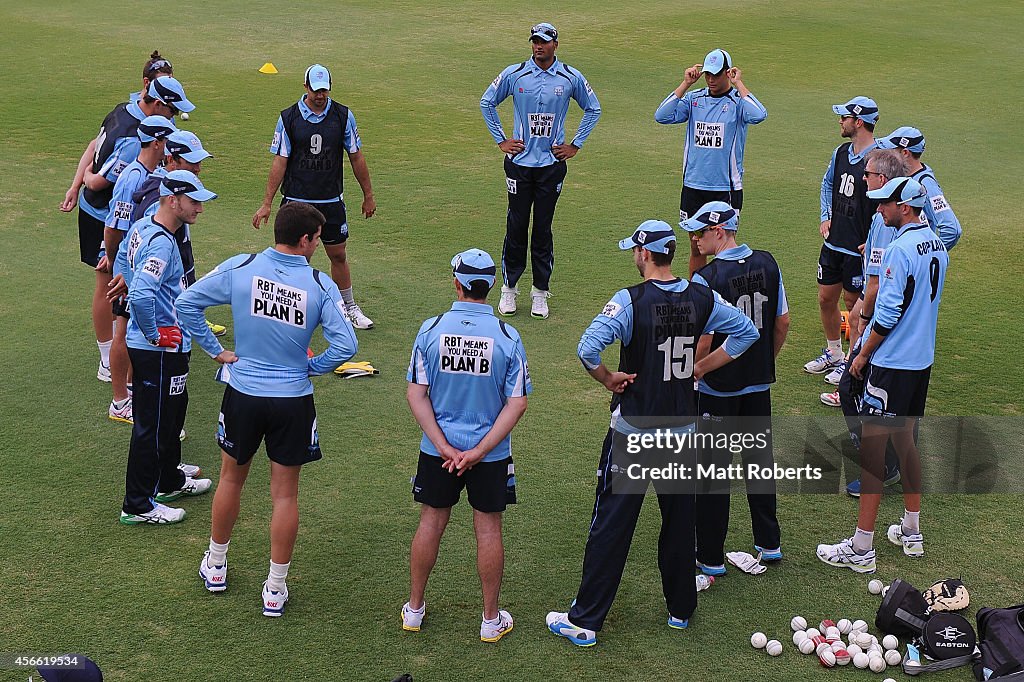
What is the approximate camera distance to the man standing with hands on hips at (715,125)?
1020 centimetres

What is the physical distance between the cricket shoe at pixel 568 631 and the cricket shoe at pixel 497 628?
236 mm

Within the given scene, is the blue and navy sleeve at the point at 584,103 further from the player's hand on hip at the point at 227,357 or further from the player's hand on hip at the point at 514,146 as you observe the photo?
the player's hand on hip at the point at 227,357

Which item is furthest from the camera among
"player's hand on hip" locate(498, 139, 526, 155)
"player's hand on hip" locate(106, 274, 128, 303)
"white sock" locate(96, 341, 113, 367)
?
"player's hand on hip" locate(498, 139, 526, 155)

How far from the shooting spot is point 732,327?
6.06 meters

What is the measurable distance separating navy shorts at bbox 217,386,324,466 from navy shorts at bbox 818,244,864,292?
510cm

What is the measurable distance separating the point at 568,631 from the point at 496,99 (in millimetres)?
6090

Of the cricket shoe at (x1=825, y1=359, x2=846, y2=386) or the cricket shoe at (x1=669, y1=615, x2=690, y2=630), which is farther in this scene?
the cricket shoe at (x1=825, y1=359, x2=846, y2=386)

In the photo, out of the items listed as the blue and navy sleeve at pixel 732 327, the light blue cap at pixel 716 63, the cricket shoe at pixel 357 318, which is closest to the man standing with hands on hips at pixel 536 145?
the light blue cap at pixel 716 63

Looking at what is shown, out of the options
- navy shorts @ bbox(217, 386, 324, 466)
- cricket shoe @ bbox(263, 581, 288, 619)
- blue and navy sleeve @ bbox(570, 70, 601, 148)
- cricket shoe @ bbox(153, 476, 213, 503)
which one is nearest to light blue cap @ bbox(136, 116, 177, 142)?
cricket shoe @ bbox(153, 476, 213, 503)

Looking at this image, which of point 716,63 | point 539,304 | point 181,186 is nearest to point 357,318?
point 539,304

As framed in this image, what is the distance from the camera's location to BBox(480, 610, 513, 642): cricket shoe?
239 inches

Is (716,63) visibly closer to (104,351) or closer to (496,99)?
(496,99)

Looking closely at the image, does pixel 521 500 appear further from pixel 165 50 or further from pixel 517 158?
pixel 165 50

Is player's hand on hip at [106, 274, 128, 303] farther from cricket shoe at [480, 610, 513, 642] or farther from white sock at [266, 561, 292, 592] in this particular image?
cricket shoe at [480, 610, 513, 642]
